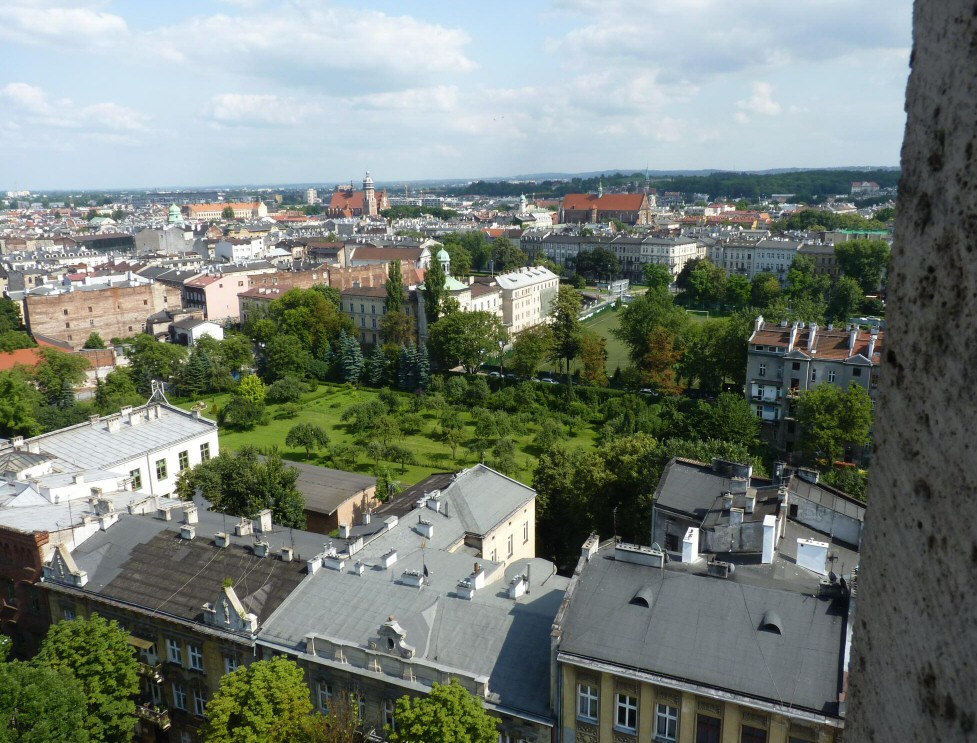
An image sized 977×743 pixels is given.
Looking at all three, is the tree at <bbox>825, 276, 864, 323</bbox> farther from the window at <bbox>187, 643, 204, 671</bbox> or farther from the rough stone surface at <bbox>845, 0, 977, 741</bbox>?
the rough stone surface at <bbox>845, 0, 977, 741</bbox>

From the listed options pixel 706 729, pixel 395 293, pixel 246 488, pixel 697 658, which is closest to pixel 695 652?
pixel 697 658

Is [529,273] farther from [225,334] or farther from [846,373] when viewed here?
[846,373]

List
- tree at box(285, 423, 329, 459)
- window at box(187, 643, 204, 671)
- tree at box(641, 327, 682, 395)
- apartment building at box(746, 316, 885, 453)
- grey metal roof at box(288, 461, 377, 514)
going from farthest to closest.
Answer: tree at box(641, 327, 682, 395) → tree at box(285, 423, 329, 459) → apartment building at box(746, 316, 885, 453) → grey metal roof at box(288, 461, 377, 514) → window at box(187, 643, 204, 671)

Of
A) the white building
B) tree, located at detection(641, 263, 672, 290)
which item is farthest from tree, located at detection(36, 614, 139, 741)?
tree, located at detection(641, 263, 672, 290)

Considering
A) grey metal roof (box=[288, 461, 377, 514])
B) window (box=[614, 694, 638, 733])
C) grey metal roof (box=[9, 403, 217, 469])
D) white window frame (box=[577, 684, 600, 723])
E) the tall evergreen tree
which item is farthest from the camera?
the tall evergreen tree

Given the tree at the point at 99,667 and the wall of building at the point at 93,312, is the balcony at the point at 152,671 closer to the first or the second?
the tree at the point at 99,667

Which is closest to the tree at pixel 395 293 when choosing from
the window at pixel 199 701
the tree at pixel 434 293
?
the tree at pixel 434 293
